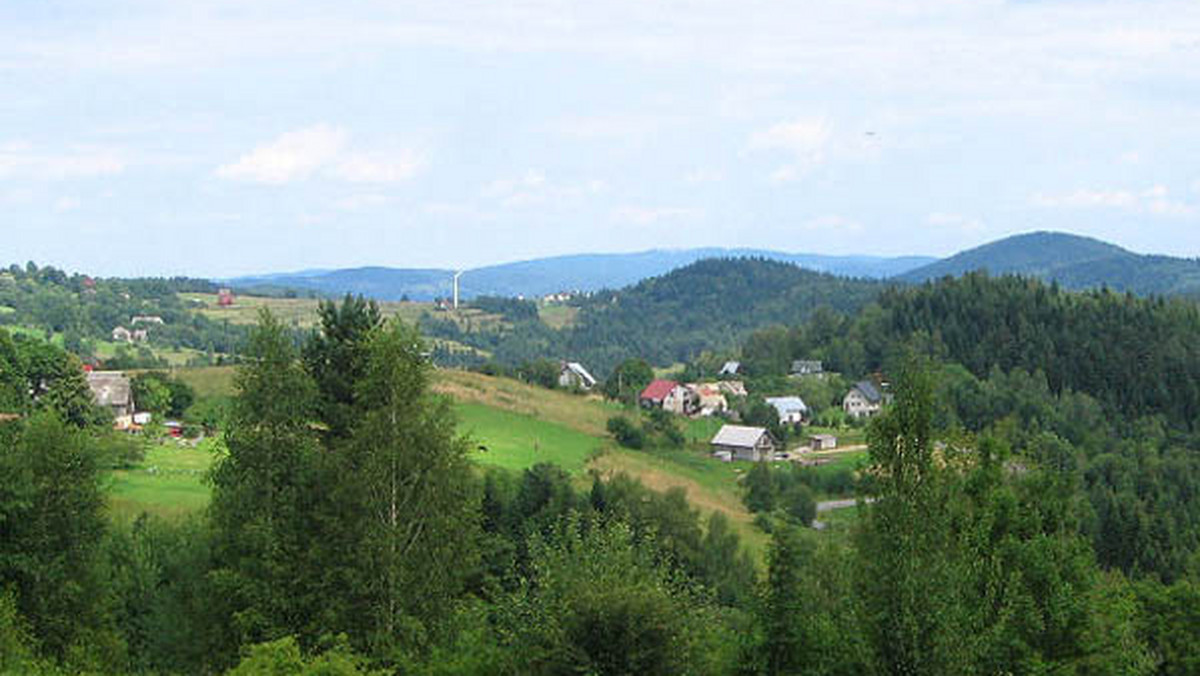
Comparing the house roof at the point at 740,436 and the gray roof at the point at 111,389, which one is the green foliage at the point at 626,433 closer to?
the house roof at the point at 740,436

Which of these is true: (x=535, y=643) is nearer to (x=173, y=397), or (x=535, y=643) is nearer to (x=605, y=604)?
(x=605, y=604)

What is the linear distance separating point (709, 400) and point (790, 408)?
374 inches

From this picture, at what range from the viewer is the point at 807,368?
121 meters

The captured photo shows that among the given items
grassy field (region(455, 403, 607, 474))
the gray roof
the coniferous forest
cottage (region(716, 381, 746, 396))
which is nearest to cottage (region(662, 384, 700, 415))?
cottage (region(716, 381, 746, 396))

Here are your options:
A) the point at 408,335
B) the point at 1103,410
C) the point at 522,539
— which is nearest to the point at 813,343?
the point at 1103,410

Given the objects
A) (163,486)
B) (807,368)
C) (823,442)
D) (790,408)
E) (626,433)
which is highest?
(163,486)

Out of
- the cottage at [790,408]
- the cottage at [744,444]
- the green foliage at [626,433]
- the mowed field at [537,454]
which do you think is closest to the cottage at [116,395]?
the mowed field at [537,454]

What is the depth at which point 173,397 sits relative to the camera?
6919 centimetres

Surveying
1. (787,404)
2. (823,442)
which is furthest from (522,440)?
(787,404)

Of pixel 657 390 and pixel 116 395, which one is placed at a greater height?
pixel 116 395

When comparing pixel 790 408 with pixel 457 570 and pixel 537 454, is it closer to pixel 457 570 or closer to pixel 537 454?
pixel 537 454

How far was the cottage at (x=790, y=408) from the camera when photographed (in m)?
99.2

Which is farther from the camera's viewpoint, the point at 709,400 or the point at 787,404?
the point at 709,400

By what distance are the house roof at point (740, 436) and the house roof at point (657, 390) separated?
18.7 meters
